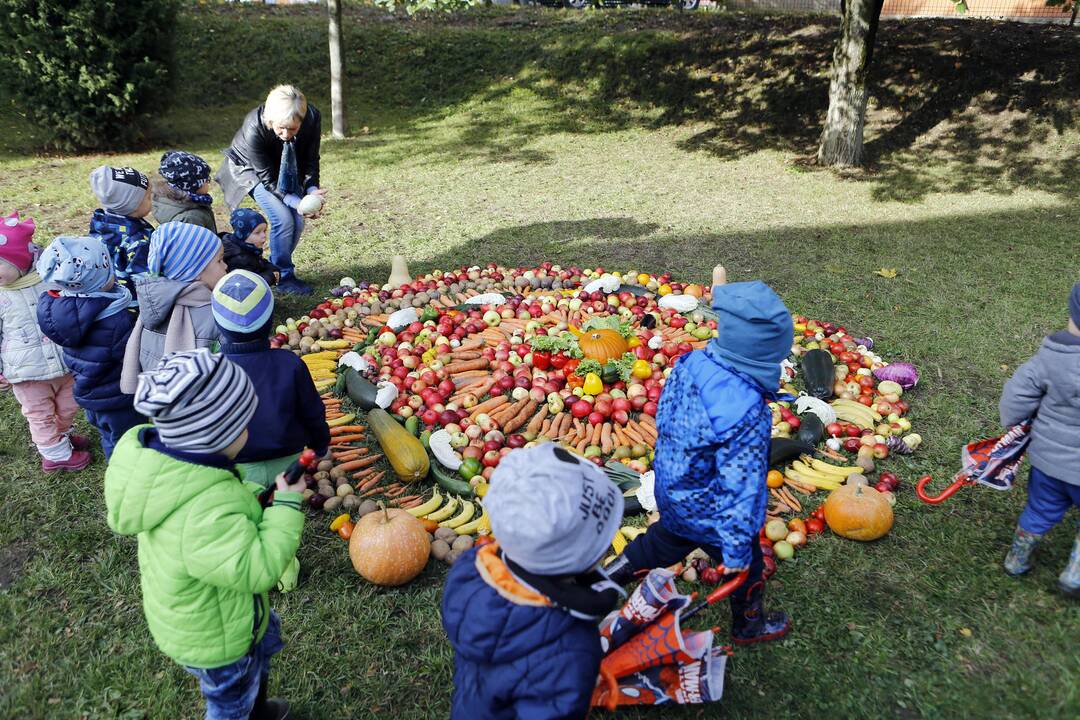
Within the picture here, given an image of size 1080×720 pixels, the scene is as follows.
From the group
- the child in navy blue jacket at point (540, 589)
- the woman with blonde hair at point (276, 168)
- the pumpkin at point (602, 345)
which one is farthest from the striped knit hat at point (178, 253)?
the pumpkin at point (602, 345)

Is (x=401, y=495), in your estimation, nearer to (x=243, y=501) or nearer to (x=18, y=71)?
(x=243, y=501)

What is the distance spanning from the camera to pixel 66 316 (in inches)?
148

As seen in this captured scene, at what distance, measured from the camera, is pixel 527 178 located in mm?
11734

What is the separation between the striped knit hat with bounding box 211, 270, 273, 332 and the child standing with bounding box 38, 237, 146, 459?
1.11 meters

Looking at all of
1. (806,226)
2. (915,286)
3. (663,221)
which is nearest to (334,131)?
(663,221)

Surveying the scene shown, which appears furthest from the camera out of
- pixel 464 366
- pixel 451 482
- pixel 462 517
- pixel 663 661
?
pixel 464 366

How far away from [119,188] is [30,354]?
4.12 feet

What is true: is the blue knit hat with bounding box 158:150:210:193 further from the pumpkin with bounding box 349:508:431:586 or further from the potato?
the potato

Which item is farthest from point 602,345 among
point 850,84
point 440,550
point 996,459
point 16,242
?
point 850,84

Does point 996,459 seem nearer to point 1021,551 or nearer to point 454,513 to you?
point 1021,551

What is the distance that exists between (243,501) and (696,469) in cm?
183

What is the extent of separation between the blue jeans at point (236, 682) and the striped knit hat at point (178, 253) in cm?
217

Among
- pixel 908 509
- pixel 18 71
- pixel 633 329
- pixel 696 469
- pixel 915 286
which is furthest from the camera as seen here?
pixel 18 71

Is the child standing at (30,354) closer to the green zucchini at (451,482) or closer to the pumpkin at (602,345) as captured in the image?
the green zucchini at (451,482)
